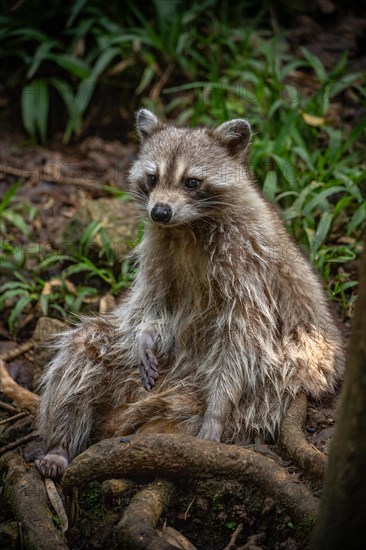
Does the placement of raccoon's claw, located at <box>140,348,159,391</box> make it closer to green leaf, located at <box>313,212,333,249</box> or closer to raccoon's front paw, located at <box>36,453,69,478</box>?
raccoon's front paw, located at <box>36,453,69,478</box>

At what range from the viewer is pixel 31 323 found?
677 cm

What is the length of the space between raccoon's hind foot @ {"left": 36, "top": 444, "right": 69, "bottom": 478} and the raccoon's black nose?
1.60 m

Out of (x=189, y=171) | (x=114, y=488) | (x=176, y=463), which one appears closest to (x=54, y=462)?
(x=114, y=488)

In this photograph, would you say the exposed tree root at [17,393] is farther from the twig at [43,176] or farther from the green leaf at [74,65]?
the green leaf at [74,65]

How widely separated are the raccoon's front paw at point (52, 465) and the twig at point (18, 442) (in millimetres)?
376

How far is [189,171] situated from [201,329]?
103 cm

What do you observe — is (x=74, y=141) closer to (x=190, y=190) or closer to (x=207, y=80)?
(x=207, y=80)

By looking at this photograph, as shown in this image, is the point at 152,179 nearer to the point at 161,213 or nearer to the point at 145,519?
the point at 161,213

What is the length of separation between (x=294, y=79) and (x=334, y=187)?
2.14m

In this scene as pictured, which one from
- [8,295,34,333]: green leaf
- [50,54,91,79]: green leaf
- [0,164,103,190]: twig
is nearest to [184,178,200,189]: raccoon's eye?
[8,295,34,333]: green leaf

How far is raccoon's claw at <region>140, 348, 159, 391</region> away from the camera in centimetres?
503

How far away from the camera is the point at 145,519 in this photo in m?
3.99

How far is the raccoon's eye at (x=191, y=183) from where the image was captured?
16.8ft

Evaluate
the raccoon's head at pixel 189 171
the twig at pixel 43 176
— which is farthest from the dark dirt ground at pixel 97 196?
the raccoon's head at pixel 189 171
